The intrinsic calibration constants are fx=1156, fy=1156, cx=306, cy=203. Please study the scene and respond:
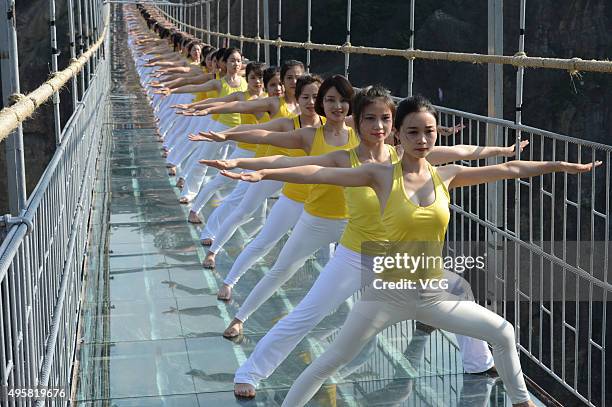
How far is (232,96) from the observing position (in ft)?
30.5

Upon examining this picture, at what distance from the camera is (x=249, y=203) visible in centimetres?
798

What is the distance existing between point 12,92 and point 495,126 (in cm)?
269

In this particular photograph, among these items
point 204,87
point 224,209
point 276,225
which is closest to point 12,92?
point 276,225

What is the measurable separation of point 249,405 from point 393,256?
1.30 meters

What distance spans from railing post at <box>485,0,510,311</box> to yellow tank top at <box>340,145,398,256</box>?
1160 millimetres

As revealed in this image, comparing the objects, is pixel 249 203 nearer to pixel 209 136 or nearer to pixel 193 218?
pixel 209 136

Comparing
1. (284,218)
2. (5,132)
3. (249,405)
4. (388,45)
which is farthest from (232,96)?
(388,45)

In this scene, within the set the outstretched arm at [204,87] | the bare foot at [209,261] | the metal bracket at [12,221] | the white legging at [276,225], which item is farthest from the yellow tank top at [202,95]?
the metal bracket at [12,221]

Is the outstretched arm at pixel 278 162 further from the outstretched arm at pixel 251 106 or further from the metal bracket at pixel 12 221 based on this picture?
the outstretched arm at pixel 251 106

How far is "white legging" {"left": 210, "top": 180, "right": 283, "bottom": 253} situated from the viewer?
7840mm

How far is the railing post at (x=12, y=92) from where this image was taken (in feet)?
13.6

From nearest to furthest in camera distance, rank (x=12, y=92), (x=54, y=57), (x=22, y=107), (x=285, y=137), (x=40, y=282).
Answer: (x=22, y=107) → (x=40, y=282) → (x=12, y=92) → (x=285, y=137) → (x=54, y=57)

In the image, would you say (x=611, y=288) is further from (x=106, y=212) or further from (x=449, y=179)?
(x=106, y=212)

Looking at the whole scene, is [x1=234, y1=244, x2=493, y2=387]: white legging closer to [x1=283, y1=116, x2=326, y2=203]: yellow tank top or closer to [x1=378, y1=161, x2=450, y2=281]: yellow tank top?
[x1=378, y1=161, x2=450, y2=281]: yellow tank top
